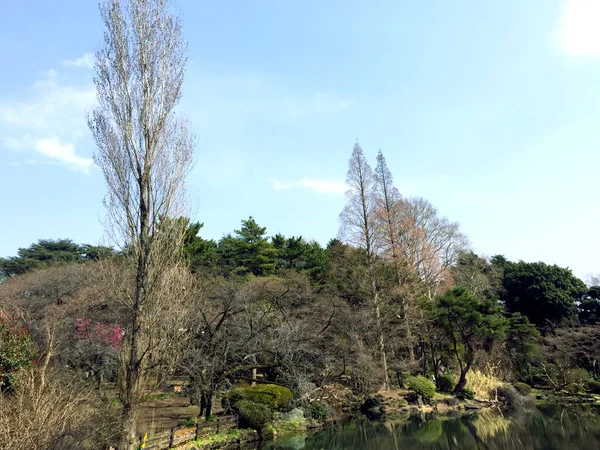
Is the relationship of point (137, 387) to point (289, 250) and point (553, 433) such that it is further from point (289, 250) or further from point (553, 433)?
point (289, 250)

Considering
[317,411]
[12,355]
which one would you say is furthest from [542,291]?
[12,355]

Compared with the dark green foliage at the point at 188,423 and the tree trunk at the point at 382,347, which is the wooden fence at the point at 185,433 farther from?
the tree trunk at the point at 382,347

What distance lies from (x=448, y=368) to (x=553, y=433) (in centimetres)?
997

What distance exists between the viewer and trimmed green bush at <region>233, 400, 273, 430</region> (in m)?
12.3

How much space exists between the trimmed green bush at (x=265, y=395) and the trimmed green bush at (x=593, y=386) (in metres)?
15.6

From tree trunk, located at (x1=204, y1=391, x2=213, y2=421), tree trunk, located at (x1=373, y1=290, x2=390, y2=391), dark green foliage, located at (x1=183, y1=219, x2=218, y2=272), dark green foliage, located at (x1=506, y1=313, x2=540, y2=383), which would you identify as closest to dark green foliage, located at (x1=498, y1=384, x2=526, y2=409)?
dark green foliage, located at (x1=506, y1=313, x2=540, y2=383)

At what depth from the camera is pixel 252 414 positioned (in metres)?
12.3

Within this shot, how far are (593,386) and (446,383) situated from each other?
736cm

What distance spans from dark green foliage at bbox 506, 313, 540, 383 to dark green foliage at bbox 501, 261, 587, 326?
4.58 m

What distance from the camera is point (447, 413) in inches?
635

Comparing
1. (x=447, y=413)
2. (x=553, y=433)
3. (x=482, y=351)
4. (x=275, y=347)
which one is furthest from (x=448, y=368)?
(x=275, y=347)

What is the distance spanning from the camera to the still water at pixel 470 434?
1034 centimetres

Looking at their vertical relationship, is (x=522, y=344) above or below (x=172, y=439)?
above

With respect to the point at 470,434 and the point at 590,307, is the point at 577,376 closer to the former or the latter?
the point at 590,307
